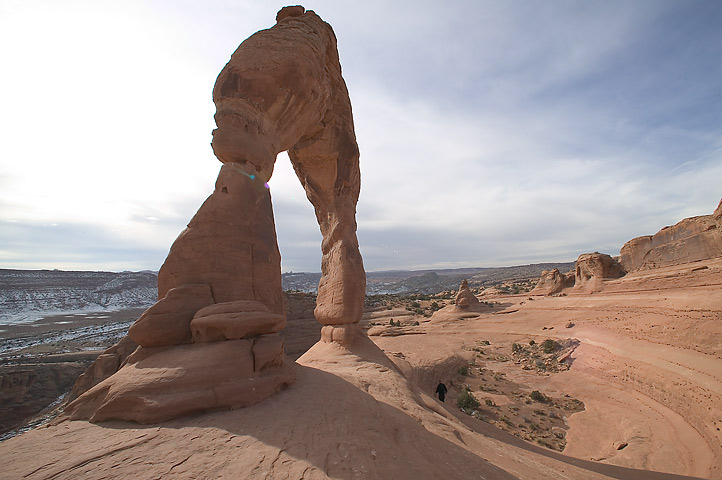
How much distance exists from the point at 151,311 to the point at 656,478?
10808 millimetres

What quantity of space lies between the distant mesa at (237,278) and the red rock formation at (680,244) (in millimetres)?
20920

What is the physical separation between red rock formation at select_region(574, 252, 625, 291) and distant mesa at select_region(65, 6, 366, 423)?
2330 centimetres

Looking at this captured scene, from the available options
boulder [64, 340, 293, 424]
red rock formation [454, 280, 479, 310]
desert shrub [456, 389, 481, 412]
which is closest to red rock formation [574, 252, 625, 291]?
red rock formation [454, 280, 479, 310]

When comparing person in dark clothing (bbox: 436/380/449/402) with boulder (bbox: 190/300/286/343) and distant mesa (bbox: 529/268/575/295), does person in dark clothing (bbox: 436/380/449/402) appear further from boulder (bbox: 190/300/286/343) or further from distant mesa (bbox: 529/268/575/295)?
distant mesa (bbox: 529/268/575/295)

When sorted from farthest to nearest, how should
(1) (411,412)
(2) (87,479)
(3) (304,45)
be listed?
1. (3) (304,45)
2. (1) (411,412)
3. (2) (87,479)

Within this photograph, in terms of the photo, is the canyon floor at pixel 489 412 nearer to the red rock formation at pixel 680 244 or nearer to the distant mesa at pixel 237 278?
the distant mesa at pixel 237 278

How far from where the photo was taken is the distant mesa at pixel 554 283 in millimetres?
30891

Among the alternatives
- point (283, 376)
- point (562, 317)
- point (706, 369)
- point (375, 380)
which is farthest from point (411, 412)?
point (562, 317)

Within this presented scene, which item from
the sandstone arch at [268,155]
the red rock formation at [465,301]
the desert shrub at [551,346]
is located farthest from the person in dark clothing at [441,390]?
the red rock formation at [465,301]

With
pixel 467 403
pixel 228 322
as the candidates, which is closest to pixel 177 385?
pixel 228 322

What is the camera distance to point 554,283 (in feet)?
104

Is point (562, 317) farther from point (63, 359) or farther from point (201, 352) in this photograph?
point (63, 359)

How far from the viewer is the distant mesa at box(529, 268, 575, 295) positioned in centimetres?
3089

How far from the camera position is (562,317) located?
72.6ft
